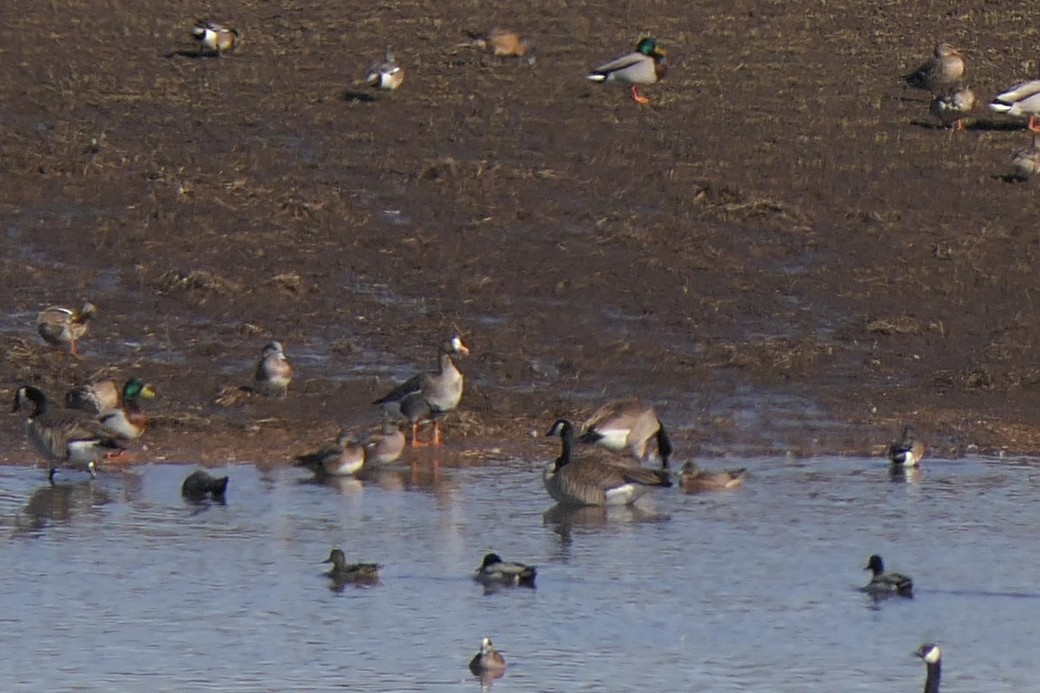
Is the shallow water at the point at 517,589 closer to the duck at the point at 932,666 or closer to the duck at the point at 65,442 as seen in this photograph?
the duck at the point at 65,442

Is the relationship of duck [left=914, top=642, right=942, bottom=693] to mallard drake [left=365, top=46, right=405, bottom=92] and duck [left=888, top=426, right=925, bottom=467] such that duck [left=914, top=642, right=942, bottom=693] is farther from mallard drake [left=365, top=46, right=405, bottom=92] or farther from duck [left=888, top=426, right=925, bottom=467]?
mallard drake [left=365, top=46, right=405, bottom=92]

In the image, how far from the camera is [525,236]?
62.6 feet

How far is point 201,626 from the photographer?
1044cm

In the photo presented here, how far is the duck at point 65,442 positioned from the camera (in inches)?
547

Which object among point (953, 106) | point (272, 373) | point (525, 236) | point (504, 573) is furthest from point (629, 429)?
point (953, 106)

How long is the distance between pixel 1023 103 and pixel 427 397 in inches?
414

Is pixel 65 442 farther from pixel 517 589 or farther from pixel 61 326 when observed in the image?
pixel 517 589

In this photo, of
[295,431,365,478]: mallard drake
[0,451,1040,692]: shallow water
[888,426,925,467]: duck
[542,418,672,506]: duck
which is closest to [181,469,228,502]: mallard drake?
[0,451,1040,692]: shallow water

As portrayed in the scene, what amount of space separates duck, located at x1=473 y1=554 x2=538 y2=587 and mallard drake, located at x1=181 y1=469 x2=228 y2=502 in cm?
254

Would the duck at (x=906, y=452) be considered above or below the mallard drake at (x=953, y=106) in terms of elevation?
below

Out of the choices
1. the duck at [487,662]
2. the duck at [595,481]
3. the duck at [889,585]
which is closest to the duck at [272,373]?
the duck at [595,481]

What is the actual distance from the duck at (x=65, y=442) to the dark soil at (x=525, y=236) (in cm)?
77

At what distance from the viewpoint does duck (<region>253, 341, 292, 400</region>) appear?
15539mm

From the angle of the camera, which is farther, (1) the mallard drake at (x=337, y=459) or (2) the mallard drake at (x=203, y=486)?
(1) the mallard drake at (x=337, y=459)
